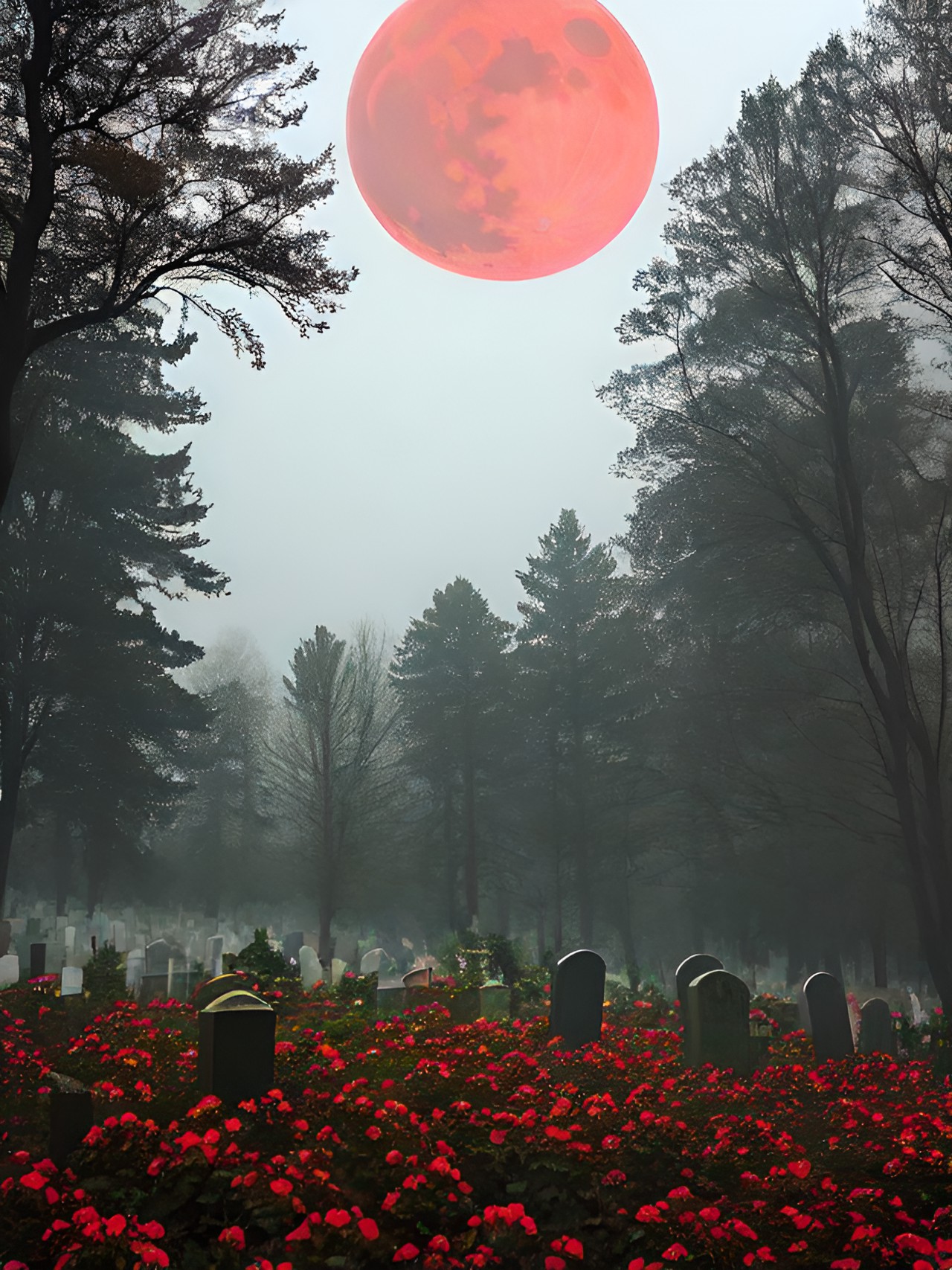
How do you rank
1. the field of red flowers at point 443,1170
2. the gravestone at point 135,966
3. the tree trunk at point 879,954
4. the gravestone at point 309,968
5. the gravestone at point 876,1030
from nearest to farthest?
the field of red flowers at point 443,1170 < the gravestone at point 876,1030 < the gravestone at point 135,966 < the gravestone at point 309,968 < the tree trunk at point 879,954

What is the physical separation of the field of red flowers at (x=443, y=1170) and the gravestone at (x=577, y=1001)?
68.2 inches

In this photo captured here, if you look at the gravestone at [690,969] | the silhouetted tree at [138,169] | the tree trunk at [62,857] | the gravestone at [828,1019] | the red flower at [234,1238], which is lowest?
the red flower at [234,1238]

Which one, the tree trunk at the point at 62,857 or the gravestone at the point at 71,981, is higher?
the tree trunk at the point at 62,857

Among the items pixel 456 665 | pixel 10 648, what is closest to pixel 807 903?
pixel 456 665

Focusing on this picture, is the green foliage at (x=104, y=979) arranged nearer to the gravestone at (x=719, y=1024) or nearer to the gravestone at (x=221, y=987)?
the gravestone at (x=221, y=987)

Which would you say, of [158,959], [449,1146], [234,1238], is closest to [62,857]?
[158,959]

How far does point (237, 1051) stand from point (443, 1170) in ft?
6.28

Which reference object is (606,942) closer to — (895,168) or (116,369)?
(116,369)

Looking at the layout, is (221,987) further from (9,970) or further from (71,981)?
(9,970)

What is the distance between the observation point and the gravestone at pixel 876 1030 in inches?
473

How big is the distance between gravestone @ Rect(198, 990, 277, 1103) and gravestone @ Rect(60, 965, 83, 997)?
26.4 ft

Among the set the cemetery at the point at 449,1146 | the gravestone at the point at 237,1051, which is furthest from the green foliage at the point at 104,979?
the gravestone at the point at 237,1051

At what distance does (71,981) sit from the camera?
13.5 metres

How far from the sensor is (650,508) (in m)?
20.5
